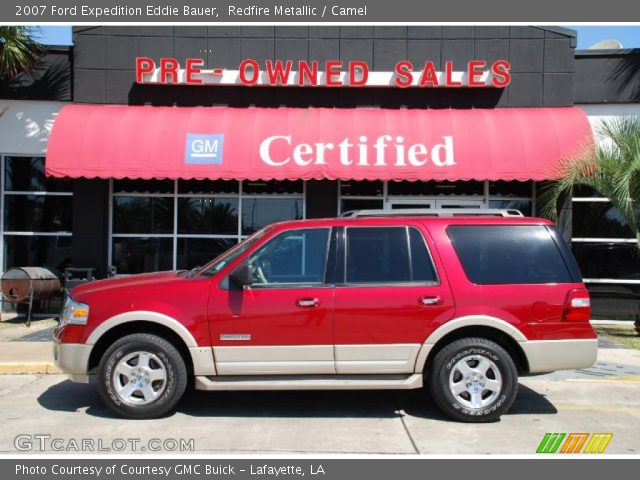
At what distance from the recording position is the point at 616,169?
32.0ft

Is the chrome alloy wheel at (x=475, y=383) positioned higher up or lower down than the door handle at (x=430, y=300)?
lower down

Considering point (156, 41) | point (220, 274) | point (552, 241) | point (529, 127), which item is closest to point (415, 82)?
point (529, 127)

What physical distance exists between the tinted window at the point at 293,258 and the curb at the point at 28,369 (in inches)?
152

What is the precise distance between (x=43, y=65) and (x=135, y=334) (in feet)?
28.4

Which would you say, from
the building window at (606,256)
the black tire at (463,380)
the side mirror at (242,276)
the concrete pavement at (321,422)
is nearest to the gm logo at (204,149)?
the concrete pavement at (321,422)

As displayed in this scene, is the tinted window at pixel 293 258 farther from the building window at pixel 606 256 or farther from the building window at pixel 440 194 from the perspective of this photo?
the building window at pixel 606 256

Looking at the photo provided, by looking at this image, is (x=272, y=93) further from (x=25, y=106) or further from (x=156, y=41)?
(x=25, y=106)

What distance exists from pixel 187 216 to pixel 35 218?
10.9 feet

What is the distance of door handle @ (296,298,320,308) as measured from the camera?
18.1 feet

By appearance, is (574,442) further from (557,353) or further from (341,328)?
(341,328)

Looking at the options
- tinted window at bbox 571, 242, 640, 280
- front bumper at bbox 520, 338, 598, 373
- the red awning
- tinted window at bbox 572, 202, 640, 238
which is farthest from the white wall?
tinted window at bbox 571, 242, 640, 280

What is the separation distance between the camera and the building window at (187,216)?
39.0 feet

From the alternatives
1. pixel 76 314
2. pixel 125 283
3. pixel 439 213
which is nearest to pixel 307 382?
pixel 125 283

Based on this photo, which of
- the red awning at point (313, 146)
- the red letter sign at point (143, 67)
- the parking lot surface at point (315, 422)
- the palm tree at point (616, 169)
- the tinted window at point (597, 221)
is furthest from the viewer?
the tinted window at point (597, 221)
